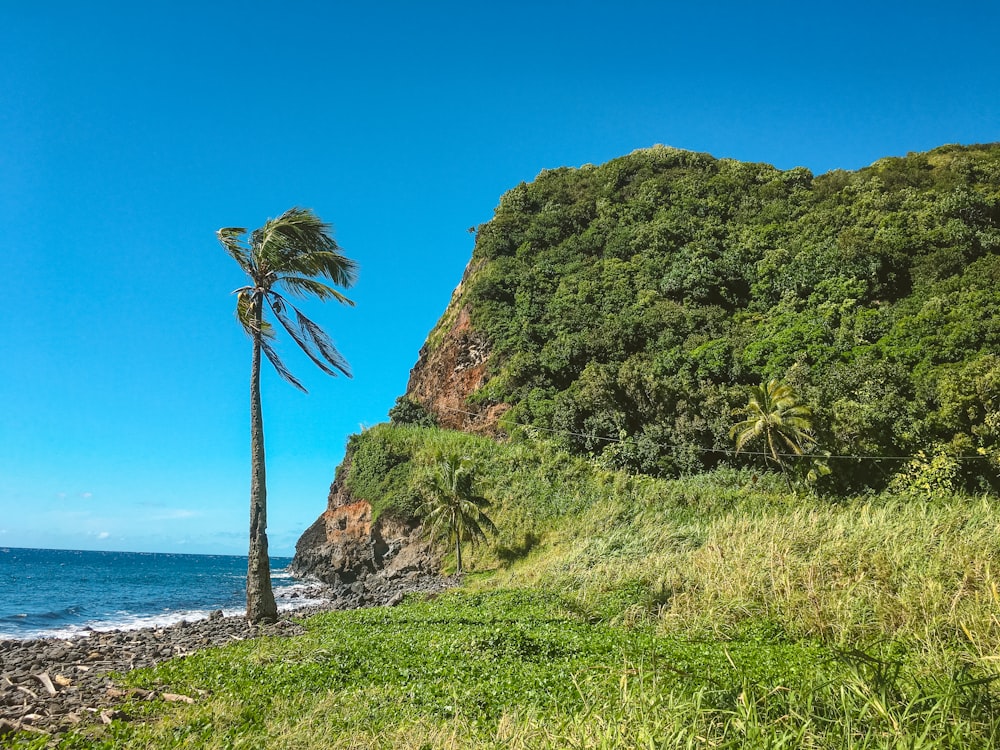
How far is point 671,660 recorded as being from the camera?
759 cm

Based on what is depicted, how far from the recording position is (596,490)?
29.9m

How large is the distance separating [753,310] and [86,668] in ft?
138

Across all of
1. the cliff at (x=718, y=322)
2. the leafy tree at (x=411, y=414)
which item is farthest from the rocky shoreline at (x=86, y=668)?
the leafy tree at (x=411, y=414)

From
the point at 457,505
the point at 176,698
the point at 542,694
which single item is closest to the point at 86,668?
the point at 176,698

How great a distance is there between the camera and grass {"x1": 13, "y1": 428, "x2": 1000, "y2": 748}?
4277 mm

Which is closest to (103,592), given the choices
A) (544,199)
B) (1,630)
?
(1,630)

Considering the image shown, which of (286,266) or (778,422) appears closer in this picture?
(286,266)

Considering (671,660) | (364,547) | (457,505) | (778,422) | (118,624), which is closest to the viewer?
(671,660)

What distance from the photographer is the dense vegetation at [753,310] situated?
97.9ft

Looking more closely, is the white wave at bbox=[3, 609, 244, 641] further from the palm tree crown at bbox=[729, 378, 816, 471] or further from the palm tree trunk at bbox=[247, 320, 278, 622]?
the palm tree crown at bbox=[729, 378, 816, 471]

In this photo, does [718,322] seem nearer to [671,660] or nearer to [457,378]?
[457,378]

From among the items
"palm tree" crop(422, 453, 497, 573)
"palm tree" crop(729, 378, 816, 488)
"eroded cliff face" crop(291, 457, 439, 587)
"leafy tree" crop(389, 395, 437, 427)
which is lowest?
"eroded cliff face" crop(291, 457, 439, 587)

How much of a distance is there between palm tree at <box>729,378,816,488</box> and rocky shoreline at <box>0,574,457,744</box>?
23.8 meters

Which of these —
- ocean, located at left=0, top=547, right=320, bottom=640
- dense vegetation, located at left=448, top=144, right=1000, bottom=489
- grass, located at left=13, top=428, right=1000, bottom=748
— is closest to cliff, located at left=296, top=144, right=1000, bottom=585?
dense vegetation, located at left=448, top=144, right=1000, bottom=489
